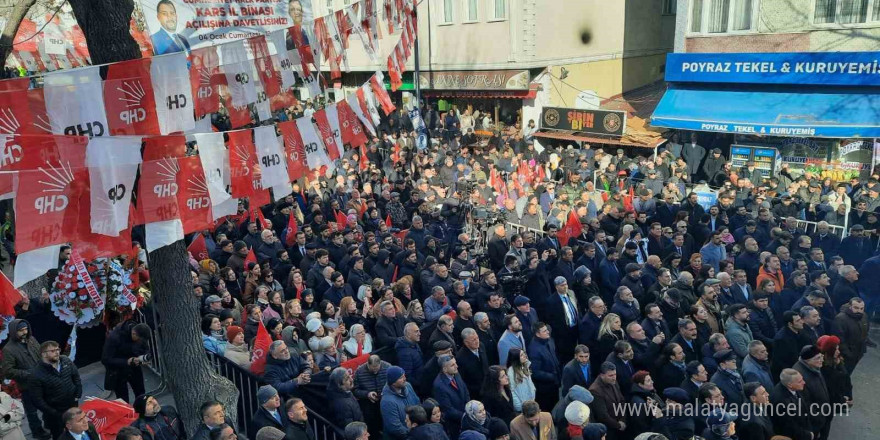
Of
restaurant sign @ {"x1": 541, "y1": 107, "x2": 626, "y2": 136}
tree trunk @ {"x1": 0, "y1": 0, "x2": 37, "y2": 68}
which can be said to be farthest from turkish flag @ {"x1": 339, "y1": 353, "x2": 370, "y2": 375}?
restaurant sign @ {"x1": 541, "y1": 107, "x2": 626, "y2": 136}

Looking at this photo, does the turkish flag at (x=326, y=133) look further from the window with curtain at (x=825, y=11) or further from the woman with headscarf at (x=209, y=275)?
the window with curtain at (x=825, y=11)

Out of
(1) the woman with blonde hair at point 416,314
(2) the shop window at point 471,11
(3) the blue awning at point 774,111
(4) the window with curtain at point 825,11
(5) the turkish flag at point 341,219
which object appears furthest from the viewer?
(2) the shop window at point 471,11

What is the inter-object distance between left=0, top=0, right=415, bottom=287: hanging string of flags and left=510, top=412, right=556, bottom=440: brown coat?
3181mm

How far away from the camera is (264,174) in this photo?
22.3 ft

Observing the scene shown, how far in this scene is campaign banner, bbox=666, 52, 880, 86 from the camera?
17547 mm

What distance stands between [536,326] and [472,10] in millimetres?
19945

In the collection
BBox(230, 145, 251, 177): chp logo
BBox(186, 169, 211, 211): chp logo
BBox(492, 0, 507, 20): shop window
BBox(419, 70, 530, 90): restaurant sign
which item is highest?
BBox(492, 0, 507, 20): shop window

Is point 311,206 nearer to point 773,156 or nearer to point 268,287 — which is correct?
point 268,287

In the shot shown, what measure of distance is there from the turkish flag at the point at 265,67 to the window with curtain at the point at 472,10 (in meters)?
16.8

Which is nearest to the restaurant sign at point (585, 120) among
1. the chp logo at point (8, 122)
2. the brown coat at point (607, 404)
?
the brown coat at point (607, 404)

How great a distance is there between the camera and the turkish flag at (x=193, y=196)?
5.82 metres

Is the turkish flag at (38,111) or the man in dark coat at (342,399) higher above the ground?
the turkish flag at (38,111)

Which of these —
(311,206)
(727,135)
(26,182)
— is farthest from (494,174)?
(26,182)

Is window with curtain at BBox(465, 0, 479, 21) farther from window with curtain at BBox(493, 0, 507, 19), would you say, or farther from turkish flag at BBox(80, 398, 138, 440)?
turkish flag at BBox(80, 398, 138, 440)
